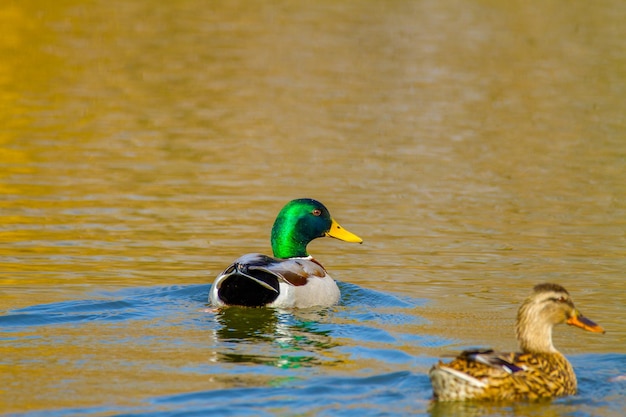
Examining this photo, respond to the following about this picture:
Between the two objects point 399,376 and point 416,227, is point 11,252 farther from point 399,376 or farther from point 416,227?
point 399,376

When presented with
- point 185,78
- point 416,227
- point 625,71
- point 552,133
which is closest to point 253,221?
point 416,227

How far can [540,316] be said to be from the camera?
9344 mm

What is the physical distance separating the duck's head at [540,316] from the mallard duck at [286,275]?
10.1 ft

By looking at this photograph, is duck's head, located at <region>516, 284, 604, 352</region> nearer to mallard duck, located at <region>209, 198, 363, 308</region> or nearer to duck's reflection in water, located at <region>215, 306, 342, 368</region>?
duck's reflection in water, located at <region>215, 306, 342, 368</region>

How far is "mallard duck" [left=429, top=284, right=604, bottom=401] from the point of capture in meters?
8.58

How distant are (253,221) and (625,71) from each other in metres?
16.1

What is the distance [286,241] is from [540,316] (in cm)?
441

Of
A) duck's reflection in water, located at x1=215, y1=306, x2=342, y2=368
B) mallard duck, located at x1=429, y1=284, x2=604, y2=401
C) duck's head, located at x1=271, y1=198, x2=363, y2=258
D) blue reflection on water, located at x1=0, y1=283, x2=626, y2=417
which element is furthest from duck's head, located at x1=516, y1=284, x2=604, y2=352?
duck's head, located at x1=271, y1=198, x2=363, y2=258

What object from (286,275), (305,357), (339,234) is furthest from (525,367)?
(339,234)

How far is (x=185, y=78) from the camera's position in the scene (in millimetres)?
27688

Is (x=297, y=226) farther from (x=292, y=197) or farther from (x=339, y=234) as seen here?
(x=292, y=197)

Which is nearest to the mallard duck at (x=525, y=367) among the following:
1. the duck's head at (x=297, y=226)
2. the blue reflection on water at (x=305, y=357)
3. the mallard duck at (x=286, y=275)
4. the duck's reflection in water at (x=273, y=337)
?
the blue reflection on water at (x=305, y=357)

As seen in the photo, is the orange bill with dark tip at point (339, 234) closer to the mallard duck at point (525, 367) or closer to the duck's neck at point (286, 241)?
the duck's neck at point (286, 241)

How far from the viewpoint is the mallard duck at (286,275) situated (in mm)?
11672
